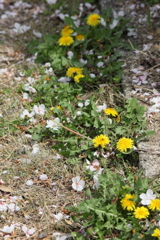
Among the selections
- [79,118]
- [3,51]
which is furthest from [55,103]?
[3,51]

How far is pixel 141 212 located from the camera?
85.5 inches

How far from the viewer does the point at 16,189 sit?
8.53 feet

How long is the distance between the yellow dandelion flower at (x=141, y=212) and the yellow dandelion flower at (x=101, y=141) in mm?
648

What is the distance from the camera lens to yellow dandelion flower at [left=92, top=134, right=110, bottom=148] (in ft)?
8.93

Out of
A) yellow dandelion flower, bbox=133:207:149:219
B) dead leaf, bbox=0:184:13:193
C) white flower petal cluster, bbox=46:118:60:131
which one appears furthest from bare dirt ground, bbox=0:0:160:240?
yellow dandelion flower, bbox=133:207:149:219

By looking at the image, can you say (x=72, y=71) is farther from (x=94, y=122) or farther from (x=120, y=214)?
(x=120, y=214)

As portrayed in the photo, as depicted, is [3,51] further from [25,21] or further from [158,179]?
[158,179]

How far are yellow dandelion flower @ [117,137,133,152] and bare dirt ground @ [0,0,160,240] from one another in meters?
0.22

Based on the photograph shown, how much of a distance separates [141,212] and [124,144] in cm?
62

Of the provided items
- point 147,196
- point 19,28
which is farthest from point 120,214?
point 19,28

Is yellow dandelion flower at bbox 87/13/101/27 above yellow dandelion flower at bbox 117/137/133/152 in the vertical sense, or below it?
above

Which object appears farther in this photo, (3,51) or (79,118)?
(3,51)

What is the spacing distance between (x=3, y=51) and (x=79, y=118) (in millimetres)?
1509

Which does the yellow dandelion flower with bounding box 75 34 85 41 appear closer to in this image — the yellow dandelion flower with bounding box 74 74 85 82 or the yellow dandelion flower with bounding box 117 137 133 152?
the yellow dandelion flower with bounding box 74 74 85 82
